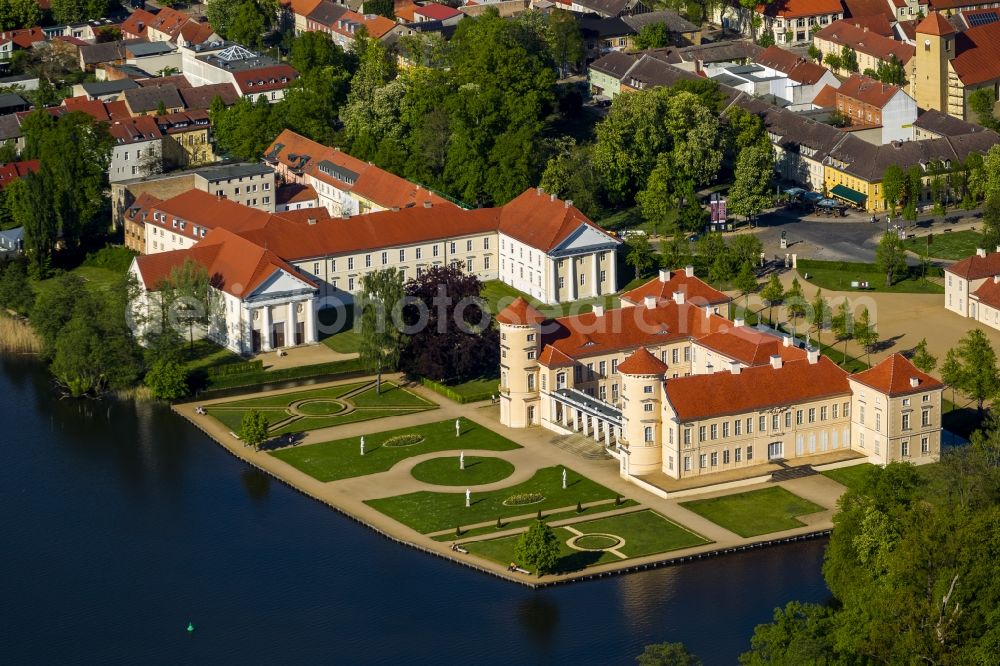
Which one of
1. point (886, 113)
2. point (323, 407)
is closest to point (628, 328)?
point (323, 407)

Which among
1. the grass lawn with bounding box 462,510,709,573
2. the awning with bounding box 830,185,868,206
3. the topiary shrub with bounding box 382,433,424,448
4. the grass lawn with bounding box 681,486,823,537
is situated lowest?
the grass lawn with bounding box 462,510,709,573

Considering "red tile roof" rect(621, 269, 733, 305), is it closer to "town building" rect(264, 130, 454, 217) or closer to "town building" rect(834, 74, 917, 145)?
"town building" rect(264, 130, 454, 217)

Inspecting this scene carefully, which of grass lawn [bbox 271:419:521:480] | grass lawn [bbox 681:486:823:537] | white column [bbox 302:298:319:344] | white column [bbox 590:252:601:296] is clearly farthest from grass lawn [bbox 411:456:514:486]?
white column [bbox 590:252:601:296]

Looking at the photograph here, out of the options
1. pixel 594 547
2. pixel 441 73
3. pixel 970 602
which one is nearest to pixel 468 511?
pixel 594 547

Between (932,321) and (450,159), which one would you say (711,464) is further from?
(450,159)

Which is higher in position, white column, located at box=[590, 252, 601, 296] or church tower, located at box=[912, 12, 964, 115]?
church tower, located at box=[912, 12, 964, 115]

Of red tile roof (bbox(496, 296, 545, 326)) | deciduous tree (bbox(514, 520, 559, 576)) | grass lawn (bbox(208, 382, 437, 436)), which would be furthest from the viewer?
grass lawn (bbox(208, 382, 437, 436))
